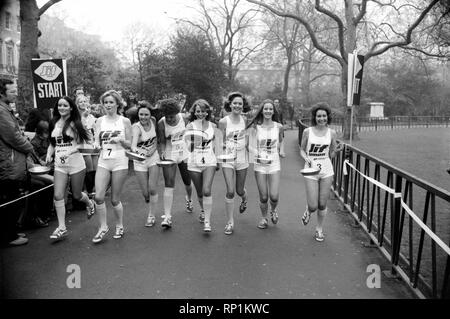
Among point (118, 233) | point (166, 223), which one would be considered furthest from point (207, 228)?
point (118, 233)

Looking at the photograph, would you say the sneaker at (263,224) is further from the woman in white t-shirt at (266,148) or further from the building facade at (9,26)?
the building facade at (9,26)

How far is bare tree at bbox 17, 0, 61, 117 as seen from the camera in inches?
476

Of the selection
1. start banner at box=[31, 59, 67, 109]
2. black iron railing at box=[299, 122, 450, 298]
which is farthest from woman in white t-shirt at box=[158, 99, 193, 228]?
start banner at box=[31, 59, 67, 109]

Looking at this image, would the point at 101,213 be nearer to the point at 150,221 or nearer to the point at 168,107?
the point at 150,221

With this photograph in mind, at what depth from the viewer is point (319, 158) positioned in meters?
5.70

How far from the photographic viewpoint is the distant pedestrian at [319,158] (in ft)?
18.6

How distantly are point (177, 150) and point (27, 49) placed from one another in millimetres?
8585

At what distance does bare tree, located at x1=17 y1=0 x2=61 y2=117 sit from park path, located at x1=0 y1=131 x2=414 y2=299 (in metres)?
7.05

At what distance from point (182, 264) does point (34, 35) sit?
10436 millimetres

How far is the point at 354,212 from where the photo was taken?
696 centimetres

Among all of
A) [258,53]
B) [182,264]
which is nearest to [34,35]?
[182,264]

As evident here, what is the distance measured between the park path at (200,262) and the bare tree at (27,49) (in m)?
7.05

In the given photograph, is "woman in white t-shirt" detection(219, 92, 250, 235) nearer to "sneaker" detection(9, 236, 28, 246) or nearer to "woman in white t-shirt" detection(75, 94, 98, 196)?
"sneaker" detection(9, 236, 28, 246)

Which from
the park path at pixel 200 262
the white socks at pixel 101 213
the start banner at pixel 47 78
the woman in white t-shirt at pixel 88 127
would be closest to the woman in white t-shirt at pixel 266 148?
the park path at pixel 200 262
